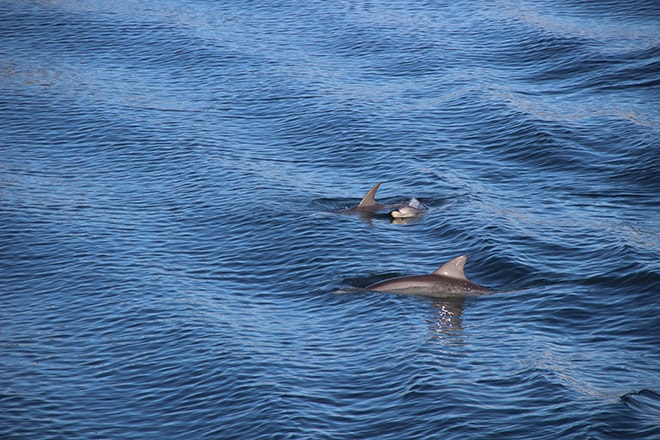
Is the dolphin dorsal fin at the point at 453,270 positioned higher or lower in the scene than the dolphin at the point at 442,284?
higher

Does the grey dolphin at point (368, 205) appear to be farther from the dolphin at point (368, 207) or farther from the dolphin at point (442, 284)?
the dolphin at point (442, 284)

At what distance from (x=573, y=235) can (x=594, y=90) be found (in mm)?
19502

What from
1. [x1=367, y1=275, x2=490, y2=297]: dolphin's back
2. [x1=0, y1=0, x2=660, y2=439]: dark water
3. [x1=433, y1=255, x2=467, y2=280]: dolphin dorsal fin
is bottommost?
[x1=0, y1=0, x2=660, y2=439]: dark water

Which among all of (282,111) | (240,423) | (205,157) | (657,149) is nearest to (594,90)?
(657,149)

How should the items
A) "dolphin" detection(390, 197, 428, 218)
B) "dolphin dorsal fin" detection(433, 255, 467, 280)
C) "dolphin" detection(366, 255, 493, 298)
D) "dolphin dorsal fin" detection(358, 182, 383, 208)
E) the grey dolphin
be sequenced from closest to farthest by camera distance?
"dolphin dorsal fin" detection(433, 255, 467, 280)
"dolphin" detection(366, 255, 493, 298)
"dolphin" detection(390, 197, 428, 218)
"dolphin dorsal fin" detection(358, 182, 383, 208)
the grey dolphin

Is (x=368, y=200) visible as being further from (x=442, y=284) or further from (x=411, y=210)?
(x=442, y=284)

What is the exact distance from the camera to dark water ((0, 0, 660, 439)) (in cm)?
2570

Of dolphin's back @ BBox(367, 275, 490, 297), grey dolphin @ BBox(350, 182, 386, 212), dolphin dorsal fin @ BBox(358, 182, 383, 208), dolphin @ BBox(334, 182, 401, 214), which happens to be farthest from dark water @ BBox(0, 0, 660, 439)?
dolphin dorsal fin @ BBox(358, 182, 383, 208)

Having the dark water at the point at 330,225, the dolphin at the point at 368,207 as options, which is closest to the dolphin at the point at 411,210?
the dolphin at the point at 368,207

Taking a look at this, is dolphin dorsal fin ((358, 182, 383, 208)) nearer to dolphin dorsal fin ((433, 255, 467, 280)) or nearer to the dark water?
the dark water

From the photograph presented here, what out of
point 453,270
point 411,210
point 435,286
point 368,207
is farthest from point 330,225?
point 453,270

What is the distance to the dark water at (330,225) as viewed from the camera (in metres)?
25.7

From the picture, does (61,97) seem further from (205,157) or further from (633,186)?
(633,186)

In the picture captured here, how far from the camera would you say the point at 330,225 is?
3781cm
